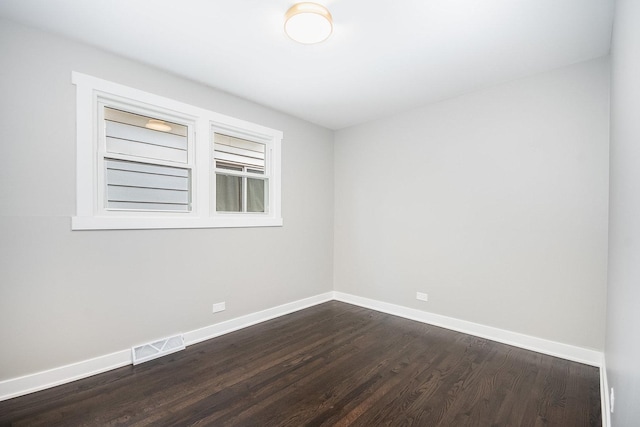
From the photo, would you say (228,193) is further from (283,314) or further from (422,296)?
(422,296)

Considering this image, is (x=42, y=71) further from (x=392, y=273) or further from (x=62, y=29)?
(x=392, y=273)

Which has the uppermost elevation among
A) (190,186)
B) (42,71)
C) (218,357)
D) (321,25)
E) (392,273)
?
(321,25)

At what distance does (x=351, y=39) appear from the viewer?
7.70ft

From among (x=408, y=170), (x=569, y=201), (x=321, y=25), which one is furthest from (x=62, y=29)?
(x=569, y=201)

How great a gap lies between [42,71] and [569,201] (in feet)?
15.2

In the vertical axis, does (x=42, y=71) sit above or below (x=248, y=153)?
above

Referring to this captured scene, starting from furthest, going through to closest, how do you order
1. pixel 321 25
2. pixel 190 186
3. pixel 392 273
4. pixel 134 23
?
1. pixel 392 273
2. pixel 190 186
3. pixel 134 23
4. pixel 321 25

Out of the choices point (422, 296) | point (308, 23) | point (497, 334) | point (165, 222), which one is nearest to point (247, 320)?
point (165, 222)

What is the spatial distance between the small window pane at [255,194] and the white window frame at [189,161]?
9 cm

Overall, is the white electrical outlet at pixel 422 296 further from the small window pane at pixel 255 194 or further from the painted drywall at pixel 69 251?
the small window pane at pixel 255 194

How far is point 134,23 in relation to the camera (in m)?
2.18

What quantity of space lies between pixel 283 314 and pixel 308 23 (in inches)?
132

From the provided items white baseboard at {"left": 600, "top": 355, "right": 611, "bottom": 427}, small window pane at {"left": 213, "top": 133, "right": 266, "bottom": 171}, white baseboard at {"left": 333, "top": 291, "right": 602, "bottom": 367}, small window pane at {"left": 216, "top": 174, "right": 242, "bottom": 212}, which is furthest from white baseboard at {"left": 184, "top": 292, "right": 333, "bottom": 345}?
white baseboard at {"left": 600, "top": 355, "right": 611, "bottom": 427}

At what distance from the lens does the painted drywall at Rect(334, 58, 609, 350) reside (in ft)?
8.63
